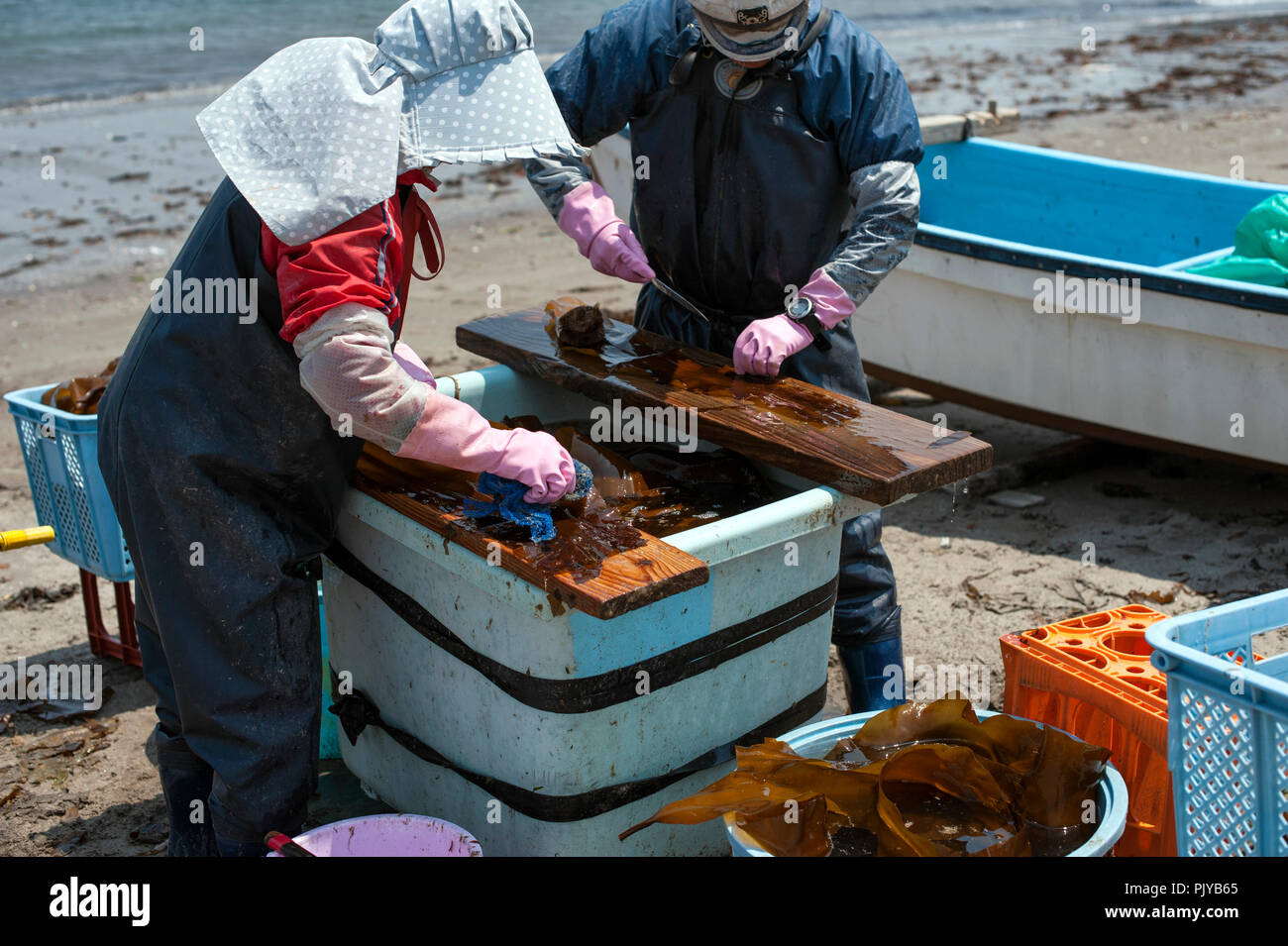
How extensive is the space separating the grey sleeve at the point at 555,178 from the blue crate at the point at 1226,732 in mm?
1900

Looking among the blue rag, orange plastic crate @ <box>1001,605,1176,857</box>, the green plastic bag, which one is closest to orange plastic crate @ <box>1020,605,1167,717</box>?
orange plastic crate @ <box>1001,605,1176,857</box>

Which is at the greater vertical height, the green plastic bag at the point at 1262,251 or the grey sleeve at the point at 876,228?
the grey sleeve at the point at 876,228

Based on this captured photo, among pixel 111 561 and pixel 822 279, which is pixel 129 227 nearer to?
pixel 111 561

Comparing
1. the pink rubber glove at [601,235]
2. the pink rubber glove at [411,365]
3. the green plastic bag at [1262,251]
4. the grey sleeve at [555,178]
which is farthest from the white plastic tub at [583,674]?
the green plastic bag at [1262,251]

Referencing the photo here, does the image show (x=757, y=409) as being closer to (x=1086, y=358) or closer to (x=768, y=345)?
(x=768, y=345)

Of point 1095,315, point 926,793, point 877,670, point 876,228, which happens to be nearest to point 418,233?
point 876,228

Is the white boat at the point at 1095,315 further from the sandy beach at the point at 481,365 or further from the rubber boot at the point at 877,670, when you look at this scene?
the rubber boot at the point at 877,670

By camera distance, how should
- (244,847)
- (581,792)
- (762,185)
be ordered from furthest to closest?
(762,185) → (244,847) → (581,792)

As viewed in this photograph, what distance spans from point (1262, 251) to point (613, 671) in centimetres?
367

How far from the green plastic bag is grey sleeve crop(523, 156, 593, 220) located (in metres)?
2.66

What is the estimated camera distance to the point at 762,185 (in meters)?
3.22

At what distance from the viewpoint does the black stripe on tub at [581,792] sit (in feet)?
8.29

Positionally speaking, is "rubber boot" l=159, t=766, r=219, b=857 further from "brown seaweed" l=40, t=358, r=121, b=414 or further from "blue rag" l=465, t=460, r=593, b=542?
"brown seaweed" l=40, t=358, r=121, b=414

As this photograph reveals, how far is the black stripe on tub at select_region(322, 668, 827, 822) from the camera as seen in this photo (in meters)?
2.53
